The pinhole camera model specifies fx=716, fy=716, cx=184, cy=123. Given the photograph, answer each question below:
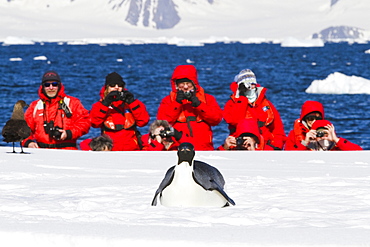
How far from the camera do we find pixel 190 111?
23.4 feet

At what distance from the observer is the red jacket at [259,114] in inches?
282

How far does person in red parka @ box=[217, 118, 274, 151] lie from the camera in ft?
22.7

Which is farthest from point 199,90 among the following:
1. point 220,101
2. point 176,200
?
point 220,101

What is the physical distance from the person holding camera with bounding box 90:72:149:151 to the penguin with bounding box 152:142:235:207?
306 centimetres

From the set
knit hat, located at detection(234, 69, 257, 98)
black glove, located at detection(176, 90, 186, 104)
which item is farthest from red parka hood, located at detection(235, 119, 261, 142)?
black glove, located at detection(176, 90, 186, 104)

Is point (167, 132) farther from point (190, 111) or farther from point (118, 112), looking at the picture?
point (118, 112)

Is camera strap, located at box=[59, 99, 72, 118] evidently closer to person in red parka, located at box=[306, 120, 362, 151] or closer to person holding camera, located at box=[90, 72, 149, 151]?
person holding camera, located at box=[90, 72, 149, 151]

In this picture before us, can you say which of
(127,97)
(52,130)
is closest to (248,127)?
(127,97)

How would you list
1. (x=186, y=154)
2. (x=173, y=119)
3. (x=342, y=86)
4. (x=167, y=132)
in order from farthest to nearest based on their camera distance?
(x=342, y=86) → (x=173, y=119) → (x=167, y=132) → (x=186, y=154)

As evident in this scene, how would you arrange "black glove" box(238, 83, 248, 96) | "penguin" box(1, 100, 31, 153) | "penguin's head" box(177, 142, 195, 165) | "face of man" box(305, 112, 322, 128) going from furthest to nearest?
1. "black glove" box(238, 83, 248, 96)
2. "face of man" box(305, 112, 322, 128)
3. "penguin" box(1, 100, 31, 153)
4. "penguin's head" box(177, 142, 195, 165)

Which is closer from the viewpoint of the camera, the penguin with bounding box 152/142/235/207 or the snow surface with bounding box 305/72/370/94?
the penguin with bounding box 152/142/235/207

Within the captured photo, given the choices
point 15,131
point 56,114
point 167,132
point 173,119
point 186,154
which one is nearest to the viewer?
point 186,154

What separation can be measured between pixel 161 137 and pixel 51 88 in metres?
1.19

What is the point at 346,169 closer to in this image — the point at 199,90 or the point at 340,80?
the point at 199,90
